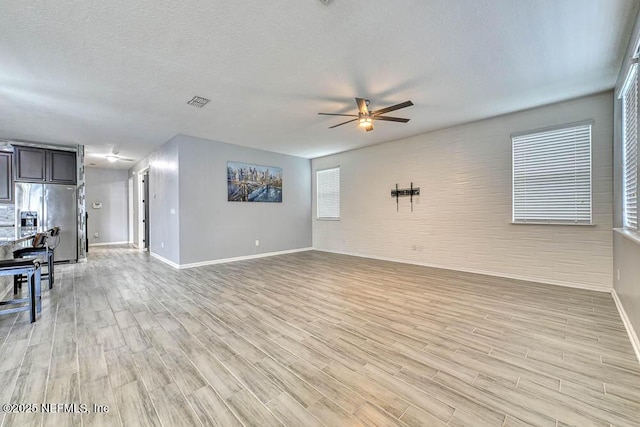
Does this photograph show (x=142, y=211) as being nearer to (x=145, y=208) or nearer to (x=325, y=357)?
(x=145, y=208)

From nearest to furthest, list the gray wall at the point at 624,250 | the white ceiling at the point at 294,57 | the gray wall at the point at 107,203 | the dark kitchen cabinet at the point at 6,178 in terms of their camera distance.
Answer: the white ceiling at the point at 294,57
the gray wall at the point at 624,250
the dark kitchen cabinet at the point at 6,178
the gray wall at the point at 107,203

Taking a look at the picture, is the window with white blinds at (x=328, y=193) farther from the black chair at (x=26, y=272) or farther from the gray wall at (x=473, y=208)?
the black chair at (x=26, y=272)

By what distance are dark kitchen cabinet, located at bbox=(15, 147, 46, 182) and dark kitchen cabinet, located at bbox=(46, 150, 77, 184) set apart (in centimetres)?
11

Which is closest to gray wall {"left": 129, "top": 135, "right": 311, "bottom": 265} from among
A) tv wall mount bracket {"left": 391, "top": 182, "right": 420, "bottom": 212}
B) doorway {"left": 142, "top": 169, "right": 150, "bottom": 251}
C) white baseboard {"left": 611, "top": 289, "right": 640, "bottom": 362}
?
doorway {"left": 142, "top": 169, "right": 150, "bottom": 251}

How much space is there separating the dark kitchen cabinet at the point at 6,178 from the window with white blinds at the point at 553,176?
980cm

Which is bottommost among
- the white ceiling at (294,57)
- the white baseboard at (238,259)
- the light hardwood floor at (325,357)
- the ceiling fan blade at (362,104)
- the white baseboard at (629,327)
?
the light hardwood floor at (325,357)

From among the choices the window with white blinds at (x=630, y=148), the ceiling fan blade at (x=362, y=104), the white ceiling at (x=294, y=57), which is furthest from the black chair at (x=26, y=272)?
the window with white blinds at (x=630, y=148)

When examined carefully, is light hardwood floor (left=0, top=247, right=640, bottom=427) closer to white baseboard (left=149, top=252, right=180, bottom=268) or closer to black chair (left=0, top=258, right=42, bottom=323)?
black chair (left=0, top=258, right=42, bottom=323)

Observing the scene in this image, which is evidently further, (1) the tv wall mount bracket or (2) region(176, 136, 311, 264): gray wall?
(1) the tv wall mount bracket

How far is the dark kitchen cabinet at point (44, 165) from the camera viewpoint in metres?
5.73

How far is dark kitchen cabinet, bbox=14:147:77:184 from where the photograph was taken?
5734 mm

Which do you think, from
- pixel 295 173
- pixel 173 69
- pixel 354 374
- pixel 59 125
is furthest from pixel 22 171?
pixel 354 374

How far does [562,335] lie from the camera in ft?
8.18

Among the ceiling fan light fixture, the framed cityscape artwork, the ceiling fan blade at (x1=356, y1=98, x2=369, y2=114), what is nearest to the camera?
the ceiling fan blade at (x1=356, y1=98, x2=369, y2=114)
